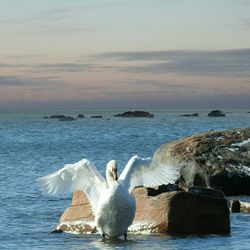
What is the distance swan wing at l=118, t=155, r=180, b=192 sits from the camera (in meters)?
22.3

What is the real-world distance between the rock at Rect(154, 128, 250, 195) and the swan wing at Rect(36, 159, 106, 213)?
9.06 m

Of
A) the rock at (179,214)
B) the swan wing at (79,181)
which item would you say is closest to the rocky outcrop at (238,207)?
the rock at (179,214)

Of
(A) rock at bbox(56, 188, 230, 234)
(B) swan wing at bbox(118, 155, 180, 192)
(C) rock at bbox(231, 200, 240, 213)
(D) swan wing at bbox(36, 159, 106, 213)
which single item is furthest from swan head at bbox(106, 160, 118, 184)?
(C) rock at bbox(231, 200, 240, 213)

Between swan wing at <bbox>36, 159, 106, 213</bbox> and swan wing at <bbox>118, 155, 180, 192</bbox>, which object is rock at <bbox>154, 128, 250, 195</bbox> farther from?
swan wing at <bbox>36, 159, 106, 213</bbox>

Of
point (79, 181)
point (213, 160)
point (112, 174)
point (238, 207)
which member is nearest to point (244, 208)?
point (238, 207)

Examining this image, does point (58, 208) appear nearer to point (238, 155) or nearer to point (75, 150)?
point (238, 155)

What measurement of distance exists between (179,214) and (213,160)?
33.1 feet

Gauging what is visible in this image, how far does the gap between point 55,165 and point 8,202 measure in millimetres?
23986

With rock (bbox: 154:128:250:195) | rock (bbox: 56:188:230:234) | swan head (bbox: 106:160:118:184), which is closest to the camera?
swan head (bbox: 106:160:118:184)

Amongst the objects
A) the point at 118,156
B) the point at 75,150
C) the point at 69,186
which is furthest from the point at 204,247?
the point at 75,150

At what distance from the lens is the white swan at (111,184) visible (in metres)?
21.2

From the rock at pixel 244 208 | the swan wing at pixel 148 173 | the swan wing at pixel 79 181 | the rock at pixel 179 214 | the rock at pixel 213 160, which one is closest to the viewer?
the rock at pixel 179 214

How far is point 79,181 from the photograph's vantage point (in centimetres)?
2217

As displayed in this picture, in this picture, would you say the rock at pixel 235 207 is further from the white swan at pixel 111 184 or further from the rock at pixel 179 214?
the white swan at pixel 111 184
